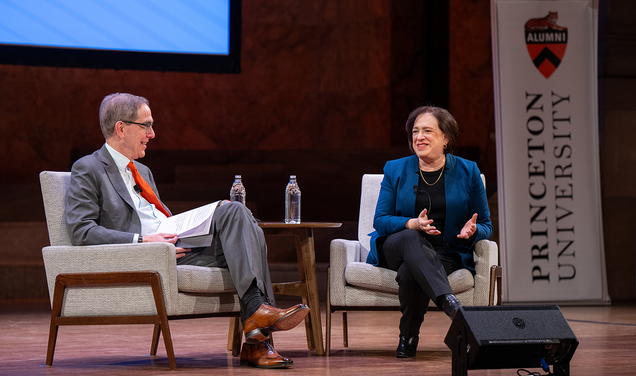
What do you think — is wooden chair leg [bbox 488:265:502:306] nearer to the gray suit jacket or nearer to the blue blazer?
the blue blazer

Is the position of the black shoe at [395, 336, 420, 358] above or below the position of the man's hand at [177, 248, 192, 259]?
below

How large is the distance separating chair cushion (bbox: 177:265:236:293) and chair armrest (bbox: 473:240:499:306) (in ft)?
3.67

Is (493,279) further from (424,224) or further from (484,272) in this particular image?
(424,224)

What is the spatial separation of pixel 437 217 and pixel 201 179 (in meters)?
4.39

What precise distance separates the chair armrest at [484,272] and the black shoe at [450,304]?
343mm

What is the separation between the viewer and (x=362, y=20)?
8273 mm

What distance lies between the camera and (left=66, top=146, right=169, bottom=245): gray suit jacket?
299cm

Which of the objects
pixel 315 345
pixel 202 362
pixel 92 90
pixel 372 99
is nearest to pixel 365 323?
pixel 315 345

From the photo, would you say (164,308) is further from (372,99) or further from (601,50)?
(372,99)

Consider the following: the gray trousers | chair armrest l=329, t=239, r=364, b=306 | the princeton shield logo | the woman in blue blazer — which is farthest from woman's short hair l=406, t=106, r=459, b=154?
the princeton shield logo

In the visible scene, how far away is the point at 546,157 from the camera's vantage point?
213 inches

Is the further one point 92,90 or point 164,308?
point 92,90

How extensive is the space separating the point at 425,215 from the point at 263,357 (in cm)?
93

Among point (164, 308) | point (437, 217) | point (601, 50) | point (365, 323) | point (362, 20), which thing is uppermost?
point (362, 20)
